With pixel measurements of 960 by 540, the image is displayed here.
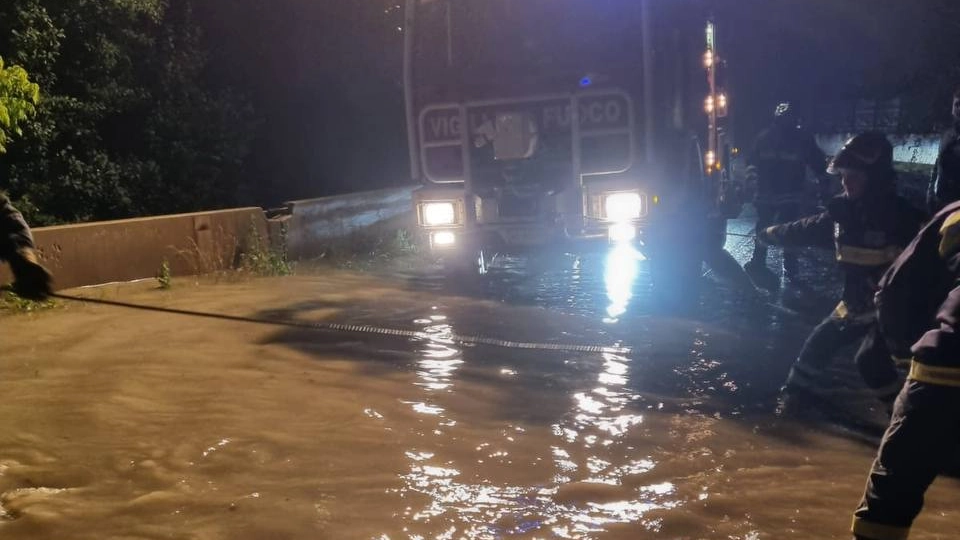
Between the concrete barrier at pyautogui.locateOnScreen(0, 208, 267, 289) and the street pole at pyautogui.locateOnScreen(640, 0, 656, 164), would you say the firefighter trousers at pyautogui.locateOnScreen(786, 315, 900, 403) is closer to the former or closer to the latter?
the street pole at pyautogui.locateOnScreen(640, 0, 656, 164)

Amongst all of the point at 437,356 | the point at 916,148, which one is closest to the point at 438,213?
the point at 437,356

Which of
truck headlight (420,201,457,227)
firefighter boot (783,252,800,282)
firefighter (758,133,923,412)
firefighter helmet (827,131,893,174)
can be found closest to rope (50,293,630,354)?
truck headlight (420,201,457,227)

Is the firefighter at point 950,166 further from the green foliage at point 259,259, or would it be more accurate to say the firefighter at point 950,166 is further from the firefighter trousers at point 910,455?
the green foliage at point 259,259

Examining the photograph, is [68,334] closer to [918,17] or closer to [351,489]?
[351,489]

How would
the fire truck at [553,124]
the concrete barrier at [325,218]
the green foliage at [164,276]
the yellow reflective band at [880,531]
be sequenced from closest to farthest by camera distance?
the yellow reflective band at [880,531], the fire truck at [553,124], the green foliage at [164,276], the concrete barrier at [325,218]

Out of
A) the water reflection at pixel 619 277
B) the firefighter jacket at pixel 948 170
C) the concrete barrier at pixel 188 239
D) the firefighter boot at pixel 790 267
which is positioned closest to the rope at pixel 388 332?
the water reflection at pixel 619 277

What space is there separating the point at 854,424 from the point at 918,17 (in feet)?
72.4

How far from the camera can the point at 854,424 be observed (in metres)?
4.41

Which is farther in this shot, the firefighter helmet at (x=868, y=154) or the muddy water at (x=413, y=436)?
the firefighter helmet at (x=868, y=154)

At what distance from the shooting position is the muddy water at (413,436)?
3.27 metres

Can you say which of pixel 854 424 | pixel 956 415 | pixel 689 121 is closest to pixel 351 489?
pixel 956 415

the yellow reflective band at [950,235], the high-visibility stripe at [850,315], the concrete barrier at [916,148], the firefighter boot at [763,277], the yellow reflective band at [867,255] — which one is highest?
the concrete barrier at [916,148]

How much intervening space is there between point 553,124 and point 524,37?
2.73 feet

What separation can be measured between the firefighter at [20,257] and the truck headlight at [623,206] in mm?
4300
